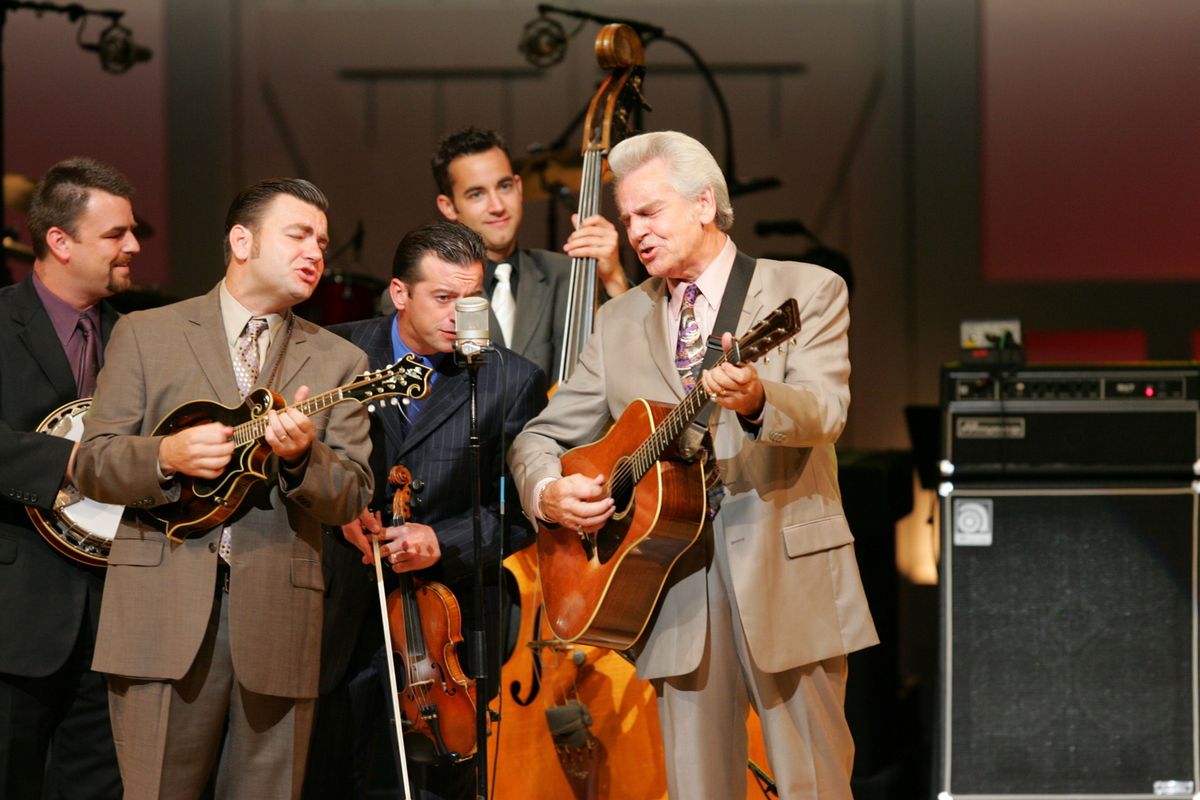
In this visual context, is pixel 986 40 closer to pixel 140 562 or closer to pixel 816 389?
pixel 816 389

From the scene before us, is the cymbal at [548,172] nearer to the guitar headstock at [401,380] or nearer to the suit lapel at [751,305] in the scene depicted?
the suit lapel at [751,305]

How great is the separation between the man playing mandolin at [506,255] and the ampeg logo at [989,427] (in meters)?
1.06

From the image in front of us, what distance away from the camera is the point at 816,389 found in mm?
2828

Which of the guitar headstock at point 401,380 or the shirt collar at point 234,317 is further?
the shirt collar at point 234,317

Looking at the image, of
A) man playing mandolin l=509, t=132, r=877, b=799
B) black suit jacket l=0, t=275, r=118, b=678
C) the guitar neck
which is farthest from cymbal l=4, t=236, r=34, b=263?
man playing mandolin l=509, t=132, r=877, b=799

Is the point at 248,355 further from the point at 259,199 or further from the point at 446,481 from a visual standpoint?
the point at 446,481

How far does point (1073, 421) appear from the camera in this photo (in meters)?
3.99

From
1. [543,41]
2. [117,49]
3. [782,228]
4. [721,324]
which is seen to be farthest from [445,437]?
[117,49]

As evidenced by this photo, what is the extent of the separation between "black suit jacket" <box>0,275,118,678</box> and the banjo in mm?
60

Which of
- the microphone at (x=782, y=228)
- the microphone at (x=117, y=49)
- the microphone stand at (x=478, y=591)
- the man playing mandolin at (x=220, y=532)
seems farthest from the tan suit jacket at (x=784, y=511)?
the microphone at (x=117, y=49)

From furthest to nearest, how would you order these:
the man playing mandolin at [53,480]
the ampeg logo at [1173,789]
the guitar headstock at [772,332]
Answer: the ampeg logo at [1173,789]
the man playing mandolin at [53,480]
the guitar headstock at [772,332]

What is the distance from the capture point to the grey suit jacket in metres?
4.02

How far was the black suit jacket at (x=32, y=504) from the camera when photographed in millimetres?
3178

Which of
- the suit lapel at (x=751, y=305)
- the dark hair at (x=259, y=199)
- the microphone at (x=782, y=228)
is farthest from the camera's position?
the microphone at (x=782, y=228)
